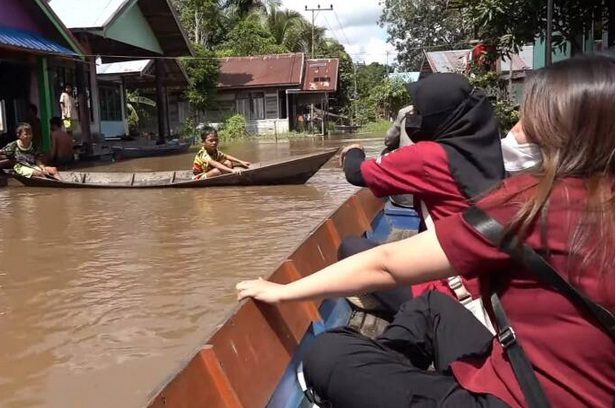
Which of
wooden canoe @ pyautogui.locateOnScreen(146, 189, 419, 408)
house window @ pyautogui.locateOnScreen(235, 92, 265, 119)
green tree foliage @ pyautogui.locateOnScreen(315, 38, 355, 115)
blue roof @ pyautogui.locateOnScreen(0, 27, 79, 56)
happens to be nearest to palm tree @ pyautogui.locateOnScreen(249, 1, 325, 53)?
green tree foliage @ pyautogui.locateOnScreen(315, 38, 355, 115)

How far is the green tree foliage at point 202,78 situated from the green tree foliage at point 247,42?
569 centimetres

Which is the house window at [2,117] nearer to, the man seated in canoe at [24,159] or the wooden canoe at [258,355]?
the man seated in canoe at [24,159]

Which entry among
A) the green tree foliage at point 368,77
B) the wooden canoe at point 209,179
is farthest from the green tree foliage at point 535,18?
the green tree foliage at point 368,77

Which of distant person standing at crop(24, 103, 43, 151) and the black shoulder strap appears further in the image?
distant person standing at crop(24, 103, 43, 151)

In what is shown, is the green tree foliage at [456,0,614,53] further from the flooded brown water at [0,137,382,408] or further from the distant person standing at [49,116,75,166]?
the distant person standing at [49,116,75,166]

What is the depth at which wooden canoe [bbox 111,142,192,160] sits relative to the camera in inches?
720

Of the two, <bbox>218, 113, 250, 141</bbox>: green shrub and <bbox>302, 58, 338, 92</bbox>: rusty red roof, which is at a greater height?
<bbox>302, 58, 338, 92</bbox>: rusty red roof

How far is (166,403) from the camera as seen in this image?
5.47 ft

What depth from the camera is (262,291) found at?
218 cm

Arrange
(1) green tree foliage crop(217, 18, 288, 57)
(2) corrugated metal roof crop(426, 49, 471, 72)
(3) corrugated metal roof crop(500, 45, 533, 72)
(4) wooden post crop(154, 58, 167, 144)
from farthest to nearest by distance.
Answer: (1) green tree foliage crop(217, 18, 288, 57), (2) corrugated metal roof crop(426, 49, 471, 72), (4) wooden post crop(154, 58, 167, 144), (3) corrugated metal roof crop(500, 45, 533, 72)

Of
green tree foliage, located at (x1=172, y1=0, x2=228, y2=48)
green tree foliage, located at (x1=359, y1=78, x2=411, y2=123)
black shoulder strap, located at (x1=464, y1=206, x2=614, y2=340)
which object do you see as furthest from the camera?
green tree foliage, located at (x1=359, y1=78, x2=411, y2=123)

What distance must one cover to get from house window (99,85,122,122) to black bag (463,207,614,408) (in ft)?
69.6

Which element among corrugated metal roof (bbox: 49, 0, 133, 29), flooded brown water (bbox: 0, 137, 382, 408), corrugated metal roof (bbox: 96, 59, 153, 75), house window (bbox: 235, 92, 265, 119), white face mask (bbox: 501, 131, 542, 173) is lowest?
flooded brown water (bbox: 0, 137, 382, 408)

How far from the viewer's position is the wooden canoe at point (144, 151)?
60.0ft
